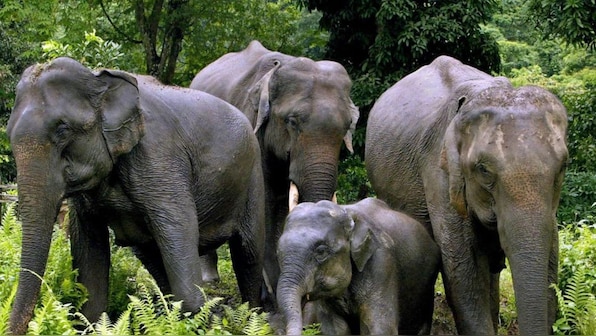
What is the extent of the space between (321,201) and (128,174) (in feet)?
4.86

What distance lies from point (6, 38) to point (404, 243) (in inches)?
640

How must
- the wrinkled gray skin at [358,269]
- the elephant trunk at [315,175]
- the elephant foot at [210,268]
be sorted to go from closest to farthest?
the wrinkled gray skin at [358,269], the elephant trunk at [315,175], the elephant foot at [210,268]

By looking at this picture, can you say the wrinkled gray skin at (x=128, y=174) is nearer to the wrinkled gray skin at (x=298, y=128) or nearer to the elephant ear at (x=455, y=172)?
the wrinkled gray skin at (x=298, y=128)

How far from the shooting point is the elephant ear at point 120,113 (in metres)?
7.79

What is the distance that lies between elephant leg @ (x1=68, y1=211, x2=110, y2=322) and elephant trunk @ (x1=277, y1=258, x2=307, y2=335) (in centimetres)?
193

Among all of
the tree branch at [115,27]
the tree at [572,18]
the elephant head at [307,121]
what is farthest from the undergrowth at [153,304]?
the tree branch at [115,27]

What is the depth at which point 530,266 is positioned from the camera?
21.9 feet

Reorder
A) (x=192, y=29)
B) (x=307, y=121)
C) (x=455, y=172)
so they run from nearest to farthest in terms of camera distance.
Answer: (x=455, y=172) < (x=307, y=121) < (x=192, y=29)

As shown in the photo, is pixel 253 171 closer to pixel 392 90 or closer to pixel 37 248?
pixel 392 90

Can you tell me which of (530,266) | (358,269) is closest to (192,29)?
(358,269)

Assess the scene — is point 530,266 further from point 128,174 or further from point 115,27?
point 115,27

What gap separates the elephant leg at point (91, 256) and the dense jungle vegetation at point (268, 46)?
0.41 feet

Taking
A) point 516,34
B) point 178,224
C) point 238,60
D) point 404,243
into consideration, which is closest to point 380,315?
point 404,243

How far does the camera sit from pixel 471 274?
25.9 feet
